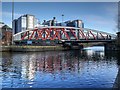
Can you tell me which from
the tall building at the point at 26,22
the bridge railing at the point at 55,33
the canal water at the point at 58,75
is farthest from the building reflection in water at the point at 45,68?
the tall building at the point at 26,22

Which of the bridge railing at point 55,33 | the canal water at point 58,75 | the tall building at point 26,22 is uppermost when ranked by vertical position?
the tall building at point 26,22

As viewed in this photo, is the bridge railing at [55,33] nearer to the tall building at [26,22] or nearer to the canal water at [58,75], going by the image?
the tall building at [26,22]

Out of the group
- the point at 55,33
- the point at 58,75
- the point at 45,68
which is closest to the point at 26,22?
the point at 55,33

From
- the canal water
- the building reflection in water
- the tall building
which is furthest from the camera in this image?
the tall building

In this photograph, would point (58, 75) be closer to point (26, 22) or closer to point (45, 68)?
point (45, 68)

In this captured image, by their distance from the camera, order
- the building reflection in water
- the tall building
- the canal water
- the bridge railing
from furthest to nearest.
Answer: the tall building < the bridge railing < the building reflection in water < the canal water

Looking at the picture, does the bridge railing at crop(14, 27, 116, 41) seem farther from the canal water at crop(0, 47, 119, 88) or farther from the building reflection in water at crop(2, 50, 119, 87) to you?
the canal water at crop(0, 47, 119, 88)

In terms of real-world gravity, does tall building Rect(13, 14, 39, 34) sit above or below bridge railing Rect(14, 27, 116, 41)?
above

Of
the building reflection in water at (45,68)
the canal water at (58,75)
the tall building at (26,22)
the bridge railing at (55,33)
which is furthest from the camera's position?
the tall building at (26,22)

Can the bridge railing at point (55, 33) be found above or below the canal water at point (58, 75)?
above

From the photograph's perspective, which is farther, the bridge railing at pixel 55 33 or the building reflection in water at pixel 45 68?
the bridge railing at pixel 55 33

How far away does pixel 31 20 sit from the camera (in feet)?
409

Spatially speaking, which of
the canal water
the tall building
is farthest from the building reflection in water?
the tall building

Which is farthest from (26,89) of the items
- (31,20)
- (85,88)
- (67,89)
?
(31,20)
